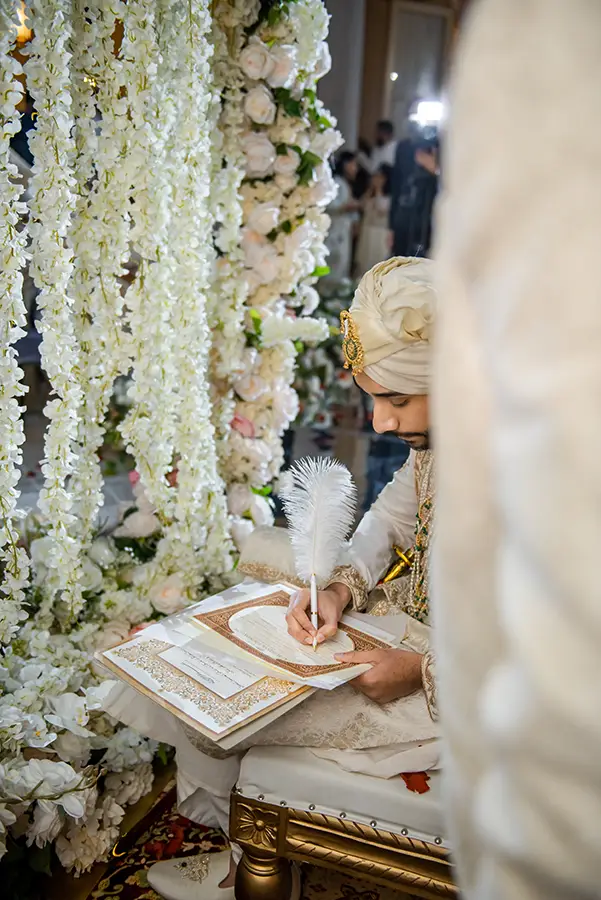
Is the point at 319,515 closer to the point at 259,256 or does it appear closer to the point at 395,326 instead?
the point at 395,326

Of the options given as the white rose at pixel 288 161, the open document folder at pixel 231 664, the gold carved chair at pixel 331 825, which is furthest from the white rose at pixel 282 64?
the gold carved chair at pixel 331 825

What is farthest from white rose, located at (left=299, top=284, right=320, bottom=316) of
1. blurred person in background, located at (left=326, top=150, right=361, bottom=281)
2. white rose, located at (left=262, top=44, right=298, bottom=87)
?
blurred person in background, located at (left=326, top=150, right=361, bottom=281)

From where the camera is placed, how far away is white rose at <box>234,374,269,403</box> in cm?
306

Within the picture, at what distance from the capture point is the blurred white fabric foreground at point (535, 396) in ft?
1.72

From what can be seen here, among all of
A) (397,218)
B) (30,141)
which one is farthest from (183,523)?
(397,218)

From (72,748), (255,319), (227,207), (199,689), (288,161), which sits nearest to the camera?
(199,689)

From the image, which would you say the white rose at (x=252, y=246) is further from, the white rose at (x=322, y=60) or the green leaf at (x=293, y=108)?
the white rose at (x=322, y=60)

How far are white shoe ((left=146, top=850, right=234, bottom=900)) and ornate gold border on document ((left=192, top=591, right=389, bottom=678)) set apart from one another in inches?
30.0

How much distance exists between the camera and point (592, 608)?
0.51 meters

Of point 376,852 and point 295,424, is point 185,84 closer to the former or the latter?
point 376,852

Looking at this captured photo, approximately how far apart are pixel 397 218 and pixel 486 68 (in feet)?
21.4

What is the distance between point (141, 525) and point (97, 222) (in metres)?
1.15

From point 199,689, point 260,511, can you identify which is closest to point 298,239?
point 260,511

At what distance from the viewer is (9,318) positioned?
76.9 inches
